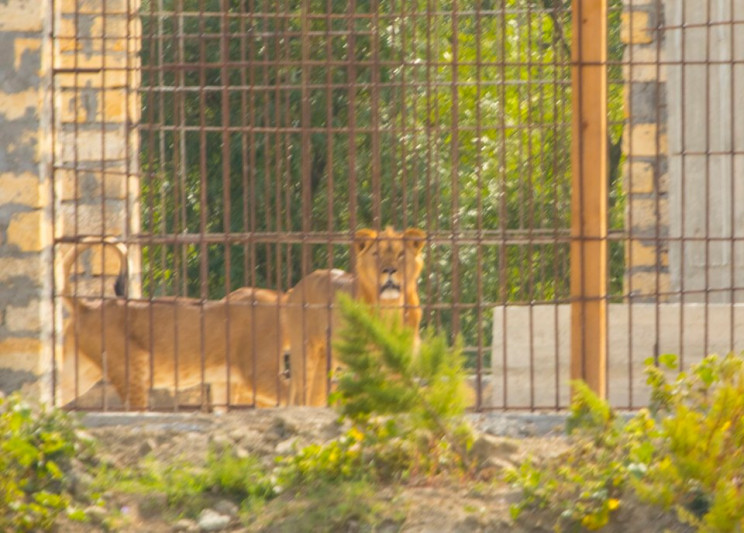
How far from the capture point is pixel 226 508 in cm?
595

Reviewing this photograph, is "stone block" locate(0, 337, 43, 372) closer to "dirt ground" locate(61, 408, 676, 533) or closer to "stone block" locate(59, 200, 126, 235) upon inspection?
"dirt ground" locate(61, 408, 676, 533)

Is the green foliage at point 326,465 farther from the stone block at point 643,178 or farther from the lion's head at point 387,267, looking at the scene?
the stone block at point 643,178

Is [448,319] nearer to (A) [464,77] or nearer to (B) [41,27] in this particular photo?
(A) [464,77]

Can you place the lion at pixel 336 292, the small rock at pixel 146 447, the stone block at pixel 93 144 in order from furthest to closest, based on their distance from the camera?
the stone block at pixel 93 144
the lion at pixel 336 292
the small rock at pixel 146 447

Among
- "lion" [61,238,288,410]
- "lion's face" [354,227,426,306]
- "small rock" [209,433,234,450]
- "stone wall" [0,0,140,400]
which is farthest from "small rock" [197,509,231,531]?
"lion's face" [354,227,426,306]

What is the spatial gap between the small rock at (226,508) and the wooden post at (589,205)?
174cm

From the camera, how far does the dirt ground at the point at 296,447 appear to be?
5.50 metres

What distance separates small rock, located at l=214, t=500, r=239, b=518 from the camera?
5.92m

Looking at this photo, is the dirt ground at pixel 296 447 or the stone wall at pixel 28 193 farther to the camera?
the stone wall at pixel 28 193

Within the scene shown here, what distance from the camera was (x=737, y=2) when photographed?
1035 centimetres

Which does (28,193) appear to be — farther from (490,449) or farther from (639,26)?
(639,26)

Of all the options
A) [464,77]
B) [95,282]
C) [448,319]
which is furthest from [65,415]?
[464,77]

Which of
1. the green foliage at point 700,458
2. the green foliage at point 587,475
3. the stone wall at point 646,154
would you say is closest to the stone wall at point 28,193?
the green foliage at point 587,475

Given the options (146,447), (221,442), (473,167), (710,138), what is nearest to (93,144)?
(710,138)
